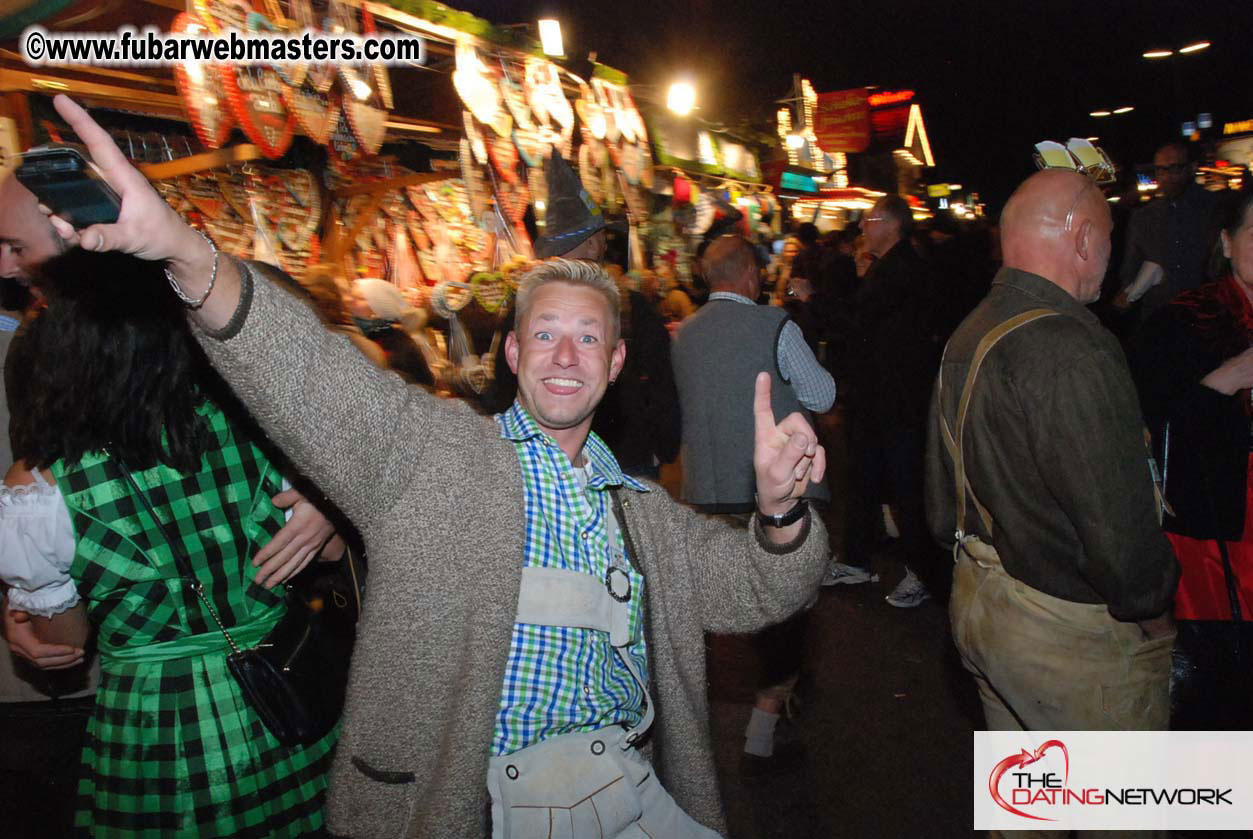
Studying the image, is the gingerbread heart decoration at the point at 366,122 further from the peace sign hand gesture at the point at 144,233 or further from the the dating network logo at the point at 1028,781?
the the dating network logo at the point at 1028,781

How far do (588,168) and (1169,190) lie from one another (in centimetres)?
561

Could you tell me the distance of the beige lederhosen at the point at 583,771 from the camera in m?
→ 1.67

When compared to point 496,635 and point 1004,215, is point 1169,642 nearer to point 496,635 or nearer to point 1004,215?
point 1004,215

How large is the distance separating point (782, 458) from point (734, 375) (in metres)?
2.40

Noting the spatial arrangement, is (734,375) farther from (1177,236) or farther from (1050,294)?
(1177,236)

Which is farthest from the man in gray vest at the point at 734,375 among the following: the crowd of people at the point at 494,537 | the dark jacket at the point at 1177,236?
the dark jacket at the point at 1177,236

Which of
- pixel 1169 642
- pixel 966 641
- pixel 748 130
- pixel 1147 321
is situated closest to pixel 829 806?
pixel 966 641

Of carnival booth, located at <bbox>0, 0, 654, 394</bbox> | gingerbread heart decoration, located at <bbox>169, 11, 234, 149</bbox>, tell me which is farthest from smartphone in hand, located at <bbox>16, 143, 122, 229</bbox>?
gingerbread heart decoration, located at <bbox>169, 11, 234, 149</bbox>

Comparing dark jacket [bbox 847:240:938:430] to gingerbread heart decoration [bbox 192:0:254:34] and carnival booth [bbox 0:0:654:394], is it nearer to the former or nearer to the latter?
carnival booth [bbox 0:0:654:394]

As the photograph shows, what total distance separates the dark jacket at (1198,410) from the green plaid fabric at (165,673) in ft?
9.67

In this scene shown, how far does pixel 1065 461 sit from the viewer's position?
7.51 feet

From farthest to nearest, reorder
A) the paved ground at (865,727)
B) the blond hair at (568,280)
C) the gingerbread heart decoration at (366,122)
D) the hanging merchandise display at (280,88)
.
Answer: the gingerbread heart decoration at (366,122) < the hanging merchandise display at (280,88) < the paved ground at (865,727) < the blond hair at (568,280)

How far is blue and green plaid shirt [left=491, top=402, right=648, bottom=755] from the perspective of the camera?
1.74 metres

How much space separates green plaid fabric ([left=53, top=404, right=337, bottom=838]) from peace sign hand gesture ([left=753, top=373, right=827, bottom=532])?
1.32m
